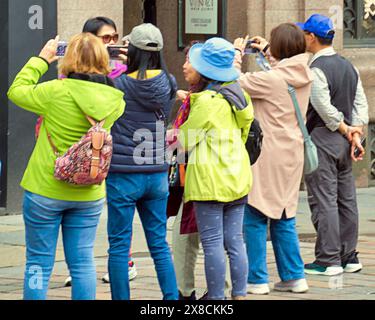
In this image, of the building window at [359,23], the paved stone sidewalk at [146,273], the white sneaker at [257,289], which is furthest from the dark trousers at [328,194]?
the building window at [359,23]

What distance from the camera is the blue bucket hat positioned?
26.1 ft

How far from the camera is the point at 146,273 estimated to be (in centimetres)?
963

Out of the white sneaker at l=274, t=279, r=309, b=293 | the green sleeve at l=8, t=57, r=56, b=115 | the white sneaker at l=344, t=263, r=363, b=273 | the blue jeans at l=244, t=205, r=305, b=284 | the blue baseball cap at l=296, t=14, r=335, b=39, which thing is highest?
the blue baseball cap at l=296, t=14, r=335, b=39

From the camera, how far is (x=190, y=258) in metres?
8.38

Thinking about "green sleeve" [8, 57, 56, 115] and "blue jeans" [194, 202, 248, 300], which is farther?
"blue jeans" [194, 202, 248, 300]

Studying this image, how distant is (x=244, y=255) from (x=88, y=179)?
1360mm

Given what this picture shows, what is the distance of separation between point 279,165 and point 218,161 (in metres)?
Result: 1.15

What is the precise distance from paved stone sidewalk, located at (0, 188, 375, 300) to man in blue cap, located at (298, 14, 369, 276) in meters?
0.22

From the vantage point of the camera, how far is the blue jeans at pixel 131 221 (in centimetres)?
779

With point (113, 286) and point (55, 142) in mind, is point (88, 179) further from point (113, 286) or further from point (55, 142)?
point (113, 286)

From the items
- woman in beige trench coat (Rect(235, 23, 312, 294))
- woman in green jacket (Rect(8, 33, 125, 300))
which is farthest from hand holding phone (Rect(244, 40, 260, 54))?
woman in green jacket (Rect(8, 33, 125, 300))

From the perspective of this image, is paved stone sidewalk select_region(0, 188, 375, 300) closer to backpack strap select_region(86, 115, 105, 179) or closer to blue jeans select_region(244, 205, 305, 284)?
blue jeans select_region(244, 205, 305, 284)

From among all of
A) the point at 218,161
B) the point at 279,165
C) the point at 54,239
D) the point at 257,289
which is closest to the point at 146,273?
the point at 257,289

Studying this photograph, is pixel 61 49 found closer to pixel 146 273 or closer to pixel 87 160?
pixel 87 160
